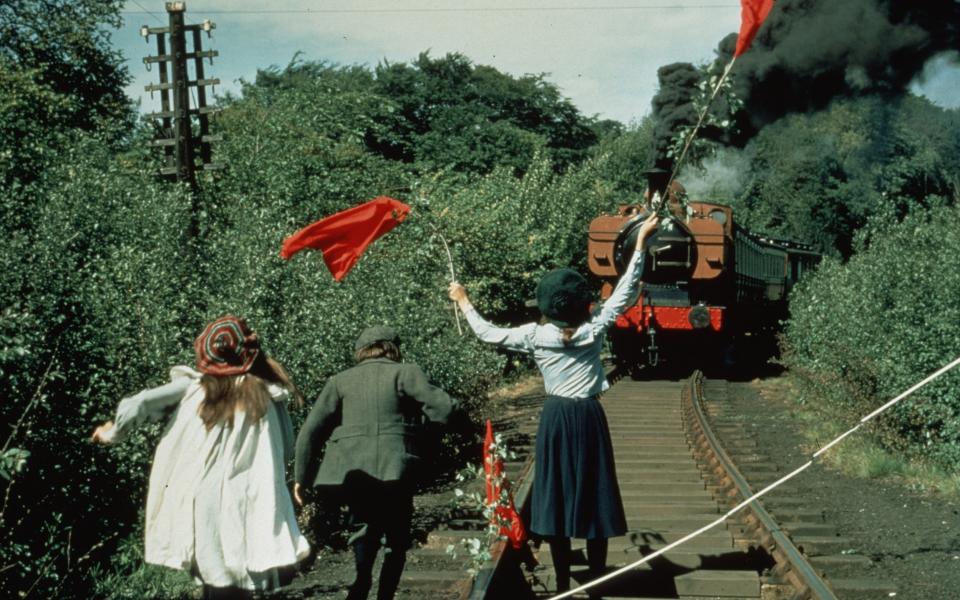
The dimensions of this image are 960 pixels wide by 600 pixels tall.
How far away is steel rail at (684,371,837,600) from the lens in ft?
19.5

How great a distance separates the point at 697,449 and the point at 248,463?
8.18 m

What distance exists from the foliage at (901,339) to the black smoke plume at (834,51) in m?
2.04

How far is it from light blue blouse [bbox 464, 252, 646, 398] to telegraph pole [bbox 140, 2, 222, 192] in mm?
11229

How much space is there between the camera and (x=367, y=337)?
5641 mm

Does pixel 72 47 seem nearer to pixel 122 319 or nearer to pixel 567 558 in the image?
pixel 122 319

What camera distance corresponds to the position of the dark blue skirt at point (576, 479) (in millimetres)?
5648

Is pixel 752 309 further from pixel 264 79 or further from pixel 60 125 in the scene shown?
pixel 264 79

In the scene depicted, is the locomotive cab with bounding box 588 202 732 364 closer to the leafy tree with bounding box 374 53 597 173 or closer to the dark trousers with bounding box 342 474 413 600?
the dark trousers with bounding box 342 474 413 600

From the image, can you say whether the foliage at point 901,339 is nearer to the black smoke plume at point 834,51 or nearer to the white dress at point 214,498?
the black smoke plume at point 834,51

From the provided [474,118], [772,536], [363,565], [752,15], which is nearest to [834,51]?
[752,15]

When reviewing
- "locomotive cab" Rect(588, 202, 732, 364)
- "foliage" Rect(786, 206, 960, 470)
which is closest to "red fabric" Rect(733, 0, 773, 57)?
"foliage" Rect(786, 206, 960, 470)

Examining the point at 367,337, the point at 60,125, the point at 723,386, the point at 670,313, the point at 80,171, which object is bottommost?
the point at 723,386

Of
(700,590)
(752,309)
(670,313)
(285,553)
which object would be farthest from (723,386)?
(285,553)

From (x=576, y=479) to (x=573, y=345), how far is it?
707mm
